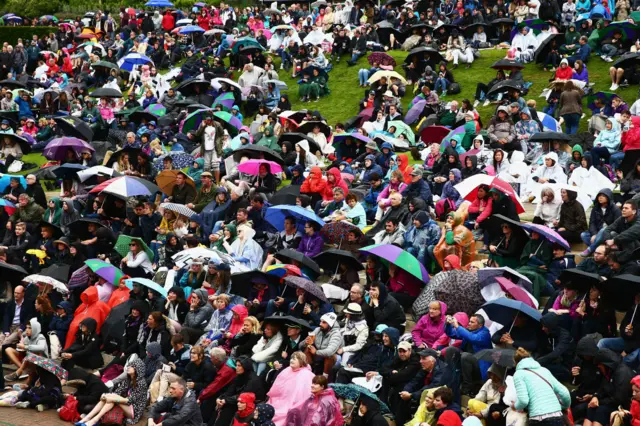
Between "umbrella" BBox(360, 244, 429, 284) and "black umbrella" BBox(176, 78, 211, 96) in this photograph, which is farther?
"black umbrella" BBox(176, 78, 211, 96)

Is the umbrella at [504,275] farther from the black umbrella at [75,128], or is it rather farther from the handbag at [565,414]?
the black umbrella at [75,128]

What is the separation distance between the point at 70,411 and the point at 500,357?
6196 mm

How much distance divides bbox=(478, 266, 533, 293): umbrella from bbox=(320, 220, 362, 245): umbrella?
10.9ft

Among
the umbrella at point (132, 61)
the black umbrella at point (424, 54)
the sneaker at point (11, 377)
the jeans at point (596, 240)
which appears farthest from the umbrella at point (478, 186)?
the umbrella at point (132, 61)

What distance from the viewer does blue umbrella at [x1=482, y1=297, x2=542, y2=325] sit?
14023 millimetres

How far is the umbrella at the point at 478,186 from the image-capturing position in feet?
58.3

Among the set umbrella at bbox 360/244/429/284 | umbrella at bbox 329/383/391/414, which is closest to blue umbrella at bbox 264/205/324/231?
umbrella at bbox 360/244/429/284

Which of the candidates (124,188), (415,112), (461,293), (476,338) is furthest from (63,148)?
(476,338)

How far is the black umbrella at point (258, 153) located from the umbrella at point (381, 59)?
7.95 metres

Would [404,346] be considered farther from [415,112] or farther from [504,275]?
[415,112]

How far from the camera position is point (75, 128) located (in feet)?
88.6

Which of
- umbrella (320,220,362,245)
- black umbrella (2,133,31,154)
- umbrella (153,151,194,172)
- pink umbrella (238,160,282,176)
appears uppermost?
umbrella (320,220,362,245)

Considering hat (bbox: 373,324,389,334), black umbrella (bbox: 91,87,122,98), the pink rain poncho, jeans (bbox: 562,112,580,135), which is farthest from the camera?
black umbrella (bbox: 91,87,122,98)

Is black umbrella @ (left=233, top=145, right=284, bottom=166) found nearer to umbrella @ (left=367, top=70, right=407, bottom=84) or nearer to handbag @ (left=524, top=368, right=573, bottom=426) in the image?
umbrella @ (left=367, top=70, right=407, bottom=84)
